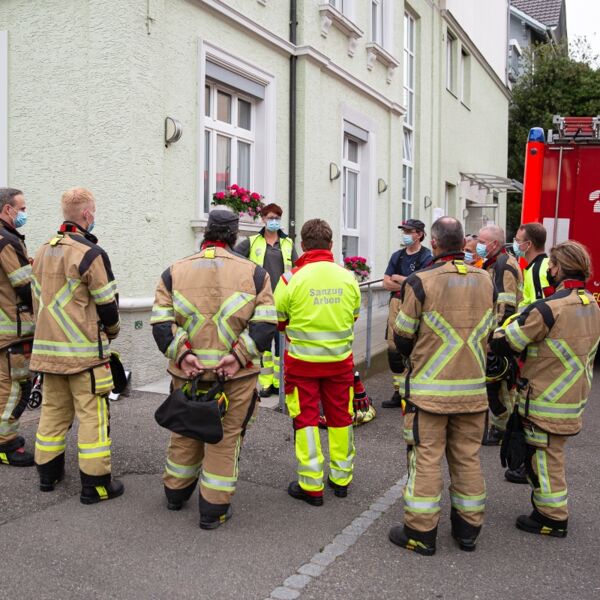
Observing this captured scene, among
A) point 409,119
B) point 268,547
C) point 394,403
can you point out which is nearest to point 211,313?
point 268,547

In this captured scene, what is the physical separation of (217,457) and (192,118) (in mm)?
4846

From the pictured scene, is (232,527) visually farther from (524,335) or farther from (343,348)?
(524,335)

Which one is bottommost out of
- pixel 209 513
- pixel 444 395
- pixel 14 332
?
pixel 209 513

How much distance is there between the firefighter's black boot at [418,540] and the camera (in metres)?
3.78

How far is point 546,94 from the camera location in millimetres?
26344

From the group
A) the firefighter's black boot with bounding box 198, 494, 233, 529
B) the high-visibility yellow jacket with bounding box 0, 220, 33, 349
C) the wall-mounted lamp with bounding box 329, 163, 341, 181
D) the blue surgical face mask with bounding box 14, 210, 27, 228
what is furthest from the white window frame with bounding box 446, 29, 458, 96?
the firefighter's black boot with bounding box 198, 494, 233, 529

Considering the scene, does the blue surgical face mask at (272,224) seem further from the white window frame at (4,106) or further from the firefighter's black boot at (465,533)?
the firefighter's black boot at (465,533)

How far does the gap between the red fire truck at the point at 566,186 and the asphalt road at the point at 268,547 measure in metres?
5.35

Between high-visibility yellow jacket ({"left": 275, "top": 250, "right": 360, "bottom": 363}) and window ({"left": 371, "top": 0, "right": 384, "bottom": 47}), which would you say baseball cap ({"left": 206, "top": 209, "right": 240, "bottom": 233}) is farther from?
window ({"left": 371, "top": 0, "right": 384, "bottom": 47})

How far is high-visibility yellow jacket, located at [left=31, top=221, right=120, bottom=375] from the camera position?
4.29 meters

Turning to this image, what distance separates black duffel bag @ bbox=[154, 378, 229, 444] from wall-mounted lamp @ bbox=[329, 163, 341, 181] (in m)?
7.27

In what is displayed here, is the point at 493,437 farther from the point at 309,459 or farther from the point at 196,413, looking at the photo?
the point at 196,413

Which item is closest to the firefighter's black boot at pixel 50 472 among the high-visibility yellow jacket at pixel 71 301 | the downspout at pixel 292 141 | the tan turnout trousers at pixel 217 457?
the high-visibility yellow jacket at pixel 71 301

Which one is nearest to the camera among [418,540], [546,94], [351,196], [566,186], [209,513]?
[418,540]
